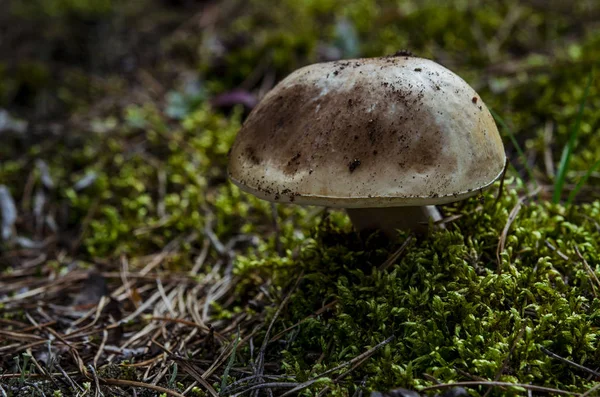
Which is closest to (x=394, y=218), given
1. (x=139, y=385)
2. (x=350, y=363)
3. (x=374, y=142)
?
(x=374, y=142)

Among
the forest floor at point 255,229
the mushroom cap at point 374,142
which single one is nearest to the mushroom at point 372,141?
the mushroom cap at point 374,142

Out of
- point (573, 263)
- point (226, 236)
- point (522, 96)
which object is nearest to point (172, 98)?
point (226, 236)

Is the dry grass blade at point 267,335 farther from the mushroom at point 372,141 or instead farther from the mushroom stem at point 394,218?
the mushroom at point 372,141

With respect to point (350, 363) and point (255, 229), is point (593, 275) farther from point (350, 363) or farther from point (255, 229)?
point (255, 229)

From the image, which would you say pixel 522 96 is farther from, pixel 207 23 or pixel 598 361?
pixel 207 23

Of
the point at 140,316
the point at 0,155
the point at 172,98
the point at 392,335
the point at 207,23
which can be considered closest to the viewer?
the point at 392,335

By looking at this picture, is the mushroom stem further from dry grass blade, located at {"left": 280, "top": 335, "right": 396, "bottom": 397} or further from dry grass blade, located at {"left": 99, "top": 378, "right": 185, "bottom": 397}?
dry grass blade, located at {"left": 99, "top": 378, "right": 185, "bottom": 397}
